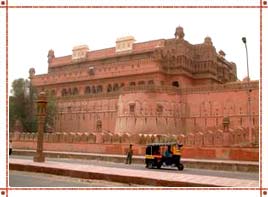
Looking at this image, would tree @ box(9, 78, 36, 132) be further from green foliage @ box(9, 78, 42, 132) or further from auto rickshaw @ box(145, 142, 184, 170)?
auto rickshaw @ box(145, 142, 184, 170)

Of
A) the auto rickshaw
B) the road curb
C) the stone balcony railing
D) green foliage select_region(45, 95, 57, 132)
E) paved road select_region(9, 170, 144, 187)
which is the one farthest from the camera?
green foliage select_region(45, 95, 57, 132)

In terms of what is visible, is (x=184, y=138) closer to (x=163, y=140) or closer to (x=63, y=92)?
(x=163, y=140)

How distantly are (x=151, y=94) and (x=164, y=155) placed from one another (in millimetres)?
20742

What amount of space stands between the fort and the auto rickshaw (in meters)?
6.58

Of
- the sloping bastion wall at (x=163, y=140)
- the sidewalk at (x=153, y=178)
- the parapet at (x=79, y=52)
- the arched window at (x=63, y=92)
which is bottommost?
the sloping bastion wall at (x=163, y=140)

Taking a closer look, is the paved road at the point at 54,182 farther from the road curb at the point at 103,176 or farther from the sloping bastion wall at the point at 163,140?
the sloping bastion wall at the point at 163,140

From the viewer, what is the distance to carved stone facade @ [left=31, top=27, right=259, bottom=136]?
3662 centimetres

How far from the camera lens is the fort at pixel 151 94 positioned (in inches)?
1288

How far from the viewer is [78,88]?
5288cm

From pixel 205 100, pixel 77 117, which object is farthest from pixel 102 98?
pixel 205 100

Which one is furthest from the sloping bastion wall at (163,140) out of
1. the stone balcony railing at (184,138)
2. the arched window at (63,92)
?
the arched window at (63,92)

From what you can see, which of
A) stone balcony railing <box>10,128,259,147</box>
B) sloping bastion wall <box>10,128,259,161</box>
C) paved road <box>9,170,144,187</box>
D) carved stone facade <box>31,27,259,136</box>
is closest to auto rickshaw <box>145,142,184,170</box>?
sloping bastion wall <box>10,128,259,161</box>

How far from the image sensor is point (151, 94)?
37.9 meters

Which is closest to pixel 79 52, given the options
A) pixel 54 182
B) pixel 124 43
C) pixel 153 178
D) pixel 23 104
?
pixel 124 43
